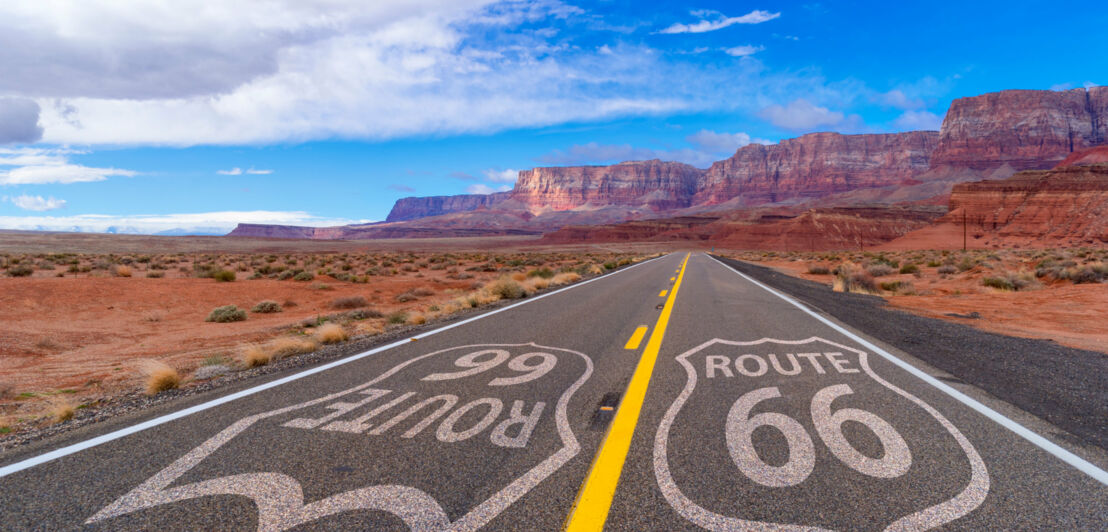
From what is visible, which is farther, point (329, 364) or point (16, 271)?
point (16, 271)

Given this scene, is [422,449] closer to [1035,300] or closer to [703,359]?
[703,359]

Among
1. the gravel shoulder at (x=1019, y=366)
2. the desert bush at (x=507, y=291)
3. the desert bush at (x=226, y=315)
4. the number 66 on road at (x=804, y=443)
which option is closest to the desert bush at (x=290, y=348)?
the number 66 on road at (x=804, y=443)

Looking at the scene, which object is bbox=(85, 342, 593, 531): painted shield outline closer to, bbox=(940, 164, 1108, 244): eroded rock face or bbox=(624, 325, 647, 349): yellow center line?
bbox=(624, 325, 647, 349): yellow center line

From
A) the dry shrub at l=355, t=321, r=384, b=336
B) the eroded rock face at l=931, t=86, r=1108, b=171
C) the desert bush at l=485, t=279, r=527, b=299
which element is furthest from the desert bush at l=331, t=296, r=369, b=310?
the eroded rock face at l=931, t=86, r=1108, b=171

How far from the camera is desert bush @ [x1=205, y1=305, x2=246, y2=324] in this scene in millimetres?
12688

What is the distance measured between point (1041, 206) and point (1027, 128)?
4480 inches

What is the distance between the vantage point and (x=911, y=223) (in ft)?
315

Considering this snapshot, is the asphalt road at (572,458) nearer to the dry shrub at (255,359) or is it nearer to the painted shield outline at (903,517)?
the painted shield outline at (903,517)

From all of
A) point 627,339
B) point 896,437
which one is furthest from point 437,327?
point 896,437

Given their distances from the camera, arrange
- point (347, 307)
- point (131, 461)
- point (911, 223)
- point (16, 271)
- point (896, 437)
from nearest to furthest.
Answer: point (131, 461) < point (896, 437) < point (347, 307) < point (16, 271) < point (911, 223)

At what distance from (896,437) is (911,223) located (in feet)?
376

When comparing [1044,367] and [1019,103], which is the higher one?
[1019,103]

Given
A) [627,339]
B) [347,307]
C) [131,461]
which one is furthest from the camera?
[347,307]

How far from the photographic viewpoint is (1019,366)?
5367 millimetres
